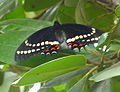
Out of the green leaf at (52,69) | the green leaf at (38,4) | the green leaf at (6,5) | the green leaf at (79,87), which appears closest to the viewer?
the green leaf at (52,69)

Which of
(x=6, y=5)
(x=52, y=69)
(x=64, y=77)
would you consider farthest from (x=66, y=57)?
(x=6, y=5)

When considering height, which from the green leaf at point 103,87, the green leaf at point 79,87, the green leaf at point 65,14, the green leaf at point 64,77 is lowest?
the green leaf at point 103,87

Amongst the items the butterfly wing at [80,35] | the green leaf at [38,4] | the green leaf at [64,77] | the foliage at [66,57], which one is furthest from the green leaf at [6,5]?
the green leaf at [64,77]

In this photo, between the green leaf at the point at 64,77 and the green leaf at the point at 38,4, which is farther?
the green leaf at the point at 38,4

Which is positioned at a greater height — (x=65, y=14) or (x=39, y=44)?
(x=65, y=14)

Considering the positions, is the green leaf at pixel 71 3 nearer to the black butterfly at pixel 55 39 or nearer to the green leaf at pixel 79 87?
the black butterfly at pixel 55 39

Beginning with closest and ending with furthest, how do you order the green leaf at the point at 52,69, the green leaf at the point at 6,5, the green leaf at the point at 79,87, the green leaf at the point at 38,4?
the green leaf at the point at 52,69 → the green leaf at the point at 79,87 → the green leaf at the point at 6,5 → the green leaf at the point at 38,4

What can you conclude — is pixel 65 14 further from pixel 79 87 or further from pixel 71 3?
pixel 79 87
